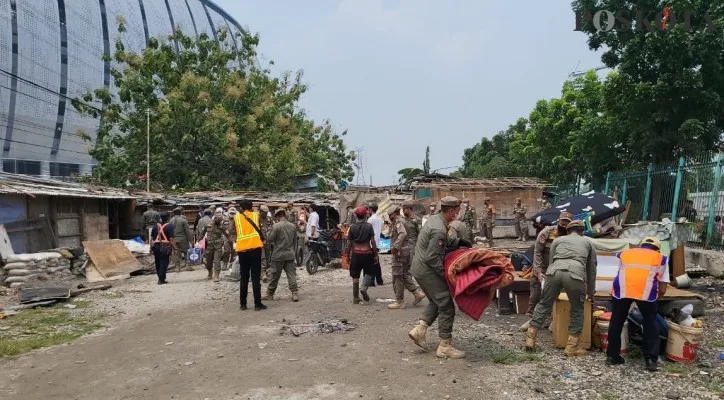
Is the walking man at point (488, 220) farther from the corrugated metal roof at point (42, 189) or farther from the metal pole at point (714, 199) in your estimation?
the corrugated metal roof at point (42, 189)

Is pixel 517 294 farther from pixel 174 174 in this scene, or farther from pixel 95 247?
pixel 174 174

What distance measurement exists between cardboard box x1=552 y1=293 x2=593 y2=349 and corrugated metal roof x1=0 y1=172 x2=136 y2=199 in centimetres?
1145

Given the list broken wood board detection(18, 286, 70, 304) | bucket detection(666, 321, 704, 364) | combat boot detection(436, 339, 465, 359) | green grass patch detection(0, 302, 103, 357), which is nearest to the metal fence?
bucket detection(666, 321, 704, 364)

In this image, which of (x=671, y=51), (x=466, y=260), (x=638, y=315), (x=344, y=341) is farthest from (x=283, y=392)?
(x=671, y=51)

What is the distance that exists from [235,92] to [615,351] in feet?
75.9

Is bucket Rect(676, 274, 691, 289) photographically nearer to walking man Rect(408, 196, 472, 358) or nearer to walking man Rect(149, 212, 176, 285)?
walking man Rect(408, 196, 472, 358)

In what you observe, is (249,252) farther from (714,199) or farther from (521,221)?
(521,221)

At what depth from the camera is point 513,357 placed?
5.58 metres

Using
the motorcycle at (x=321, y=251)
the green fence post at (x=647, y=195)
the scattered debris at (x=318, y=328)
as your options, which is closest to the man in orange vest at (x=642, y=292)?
the scattered debris at (x=318, y=328)

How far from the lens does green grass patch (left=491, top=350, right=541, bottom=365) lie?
5.46 metres

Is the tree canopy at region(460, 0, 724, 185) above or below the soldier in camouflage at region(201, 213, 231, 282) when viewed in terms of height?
above

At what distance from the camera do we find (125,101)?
81.1 feet

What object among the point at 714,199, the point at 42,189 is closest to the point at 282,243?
the point at 42,189

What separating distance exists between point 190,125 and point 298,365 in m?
20.8
